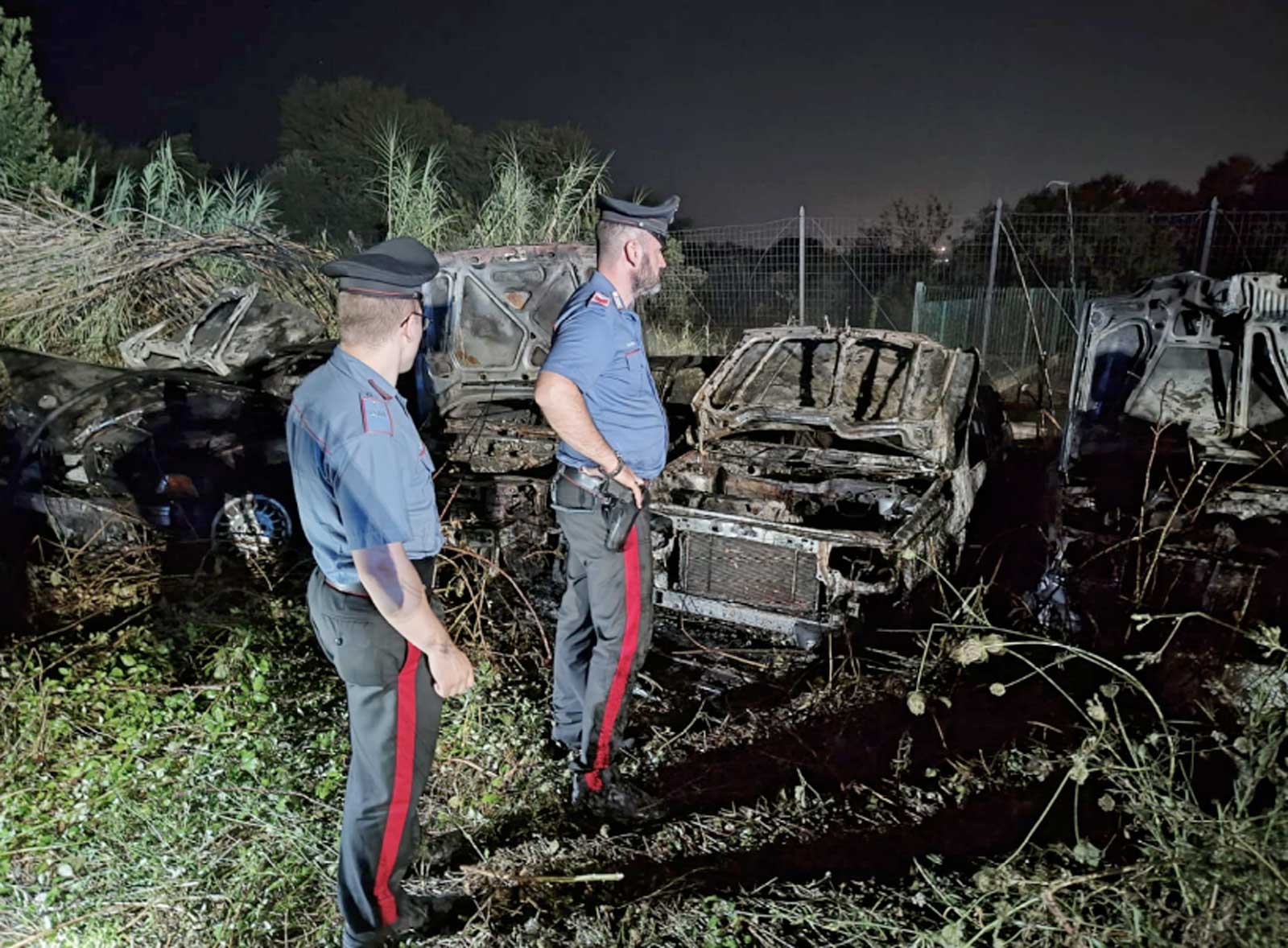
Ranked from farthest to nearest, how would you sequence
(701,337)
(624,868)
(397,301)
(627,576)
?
(701,337) < (627,576) < (624,868) < (397,301)

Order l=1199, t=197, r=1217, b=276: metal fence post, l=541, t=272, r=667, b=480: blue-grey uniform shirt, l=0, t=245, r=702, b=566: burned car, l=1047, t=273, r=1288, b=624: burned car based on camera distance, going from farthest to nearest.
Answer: l=1199, t=197, r=1217, b=276: metal fence post → l=0, t=245, r=702, b=566: burned car → l=1047, t=273, r=1288, b=624: burned car → l=541, t=272, r=667, b=480: blue-grey uniform shirt

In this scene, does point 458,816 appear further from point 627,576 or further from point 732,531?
point 732,531

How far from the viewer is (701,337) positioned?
1160cm

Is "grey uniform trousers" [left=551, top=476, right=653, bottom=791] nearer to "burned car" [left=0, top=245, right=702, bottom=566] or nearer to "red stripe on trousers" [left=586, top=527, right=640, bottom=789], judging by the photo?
"red stripe on trousers" [left=586, top=527, right=640, bottom=789]

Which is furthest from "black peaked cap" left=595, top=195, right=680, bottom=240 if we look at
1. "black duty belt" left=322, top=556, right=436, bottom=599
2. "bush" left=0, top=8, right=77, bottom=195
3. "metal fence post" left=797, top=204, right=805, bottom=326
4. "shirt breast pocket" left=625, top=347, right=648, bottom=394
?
"bush" left=0, top=8, right=77, bottom=195

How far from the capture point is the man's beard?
2.77m

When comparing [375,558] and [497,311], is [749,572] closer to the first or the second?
[375,558]

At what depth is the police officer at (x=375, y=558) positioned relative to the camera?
1830 mm

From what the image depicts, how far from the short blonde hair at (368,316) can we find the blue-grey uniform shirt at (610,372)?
0.73 m

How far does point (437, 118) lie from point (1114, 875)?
26616mm

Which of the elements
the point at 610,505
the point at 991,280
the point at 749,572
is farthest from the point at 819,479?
the point at 991,280

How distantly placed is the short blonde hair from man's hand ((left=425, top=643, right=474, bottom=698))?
2.68ft

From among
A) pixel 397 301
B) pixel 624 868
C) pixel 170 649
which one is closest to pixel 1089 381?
pixel 624 868

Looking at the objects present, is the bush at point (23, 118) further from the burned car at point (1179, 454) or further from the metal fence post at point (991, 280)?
the burned car at point (1179, 454)
